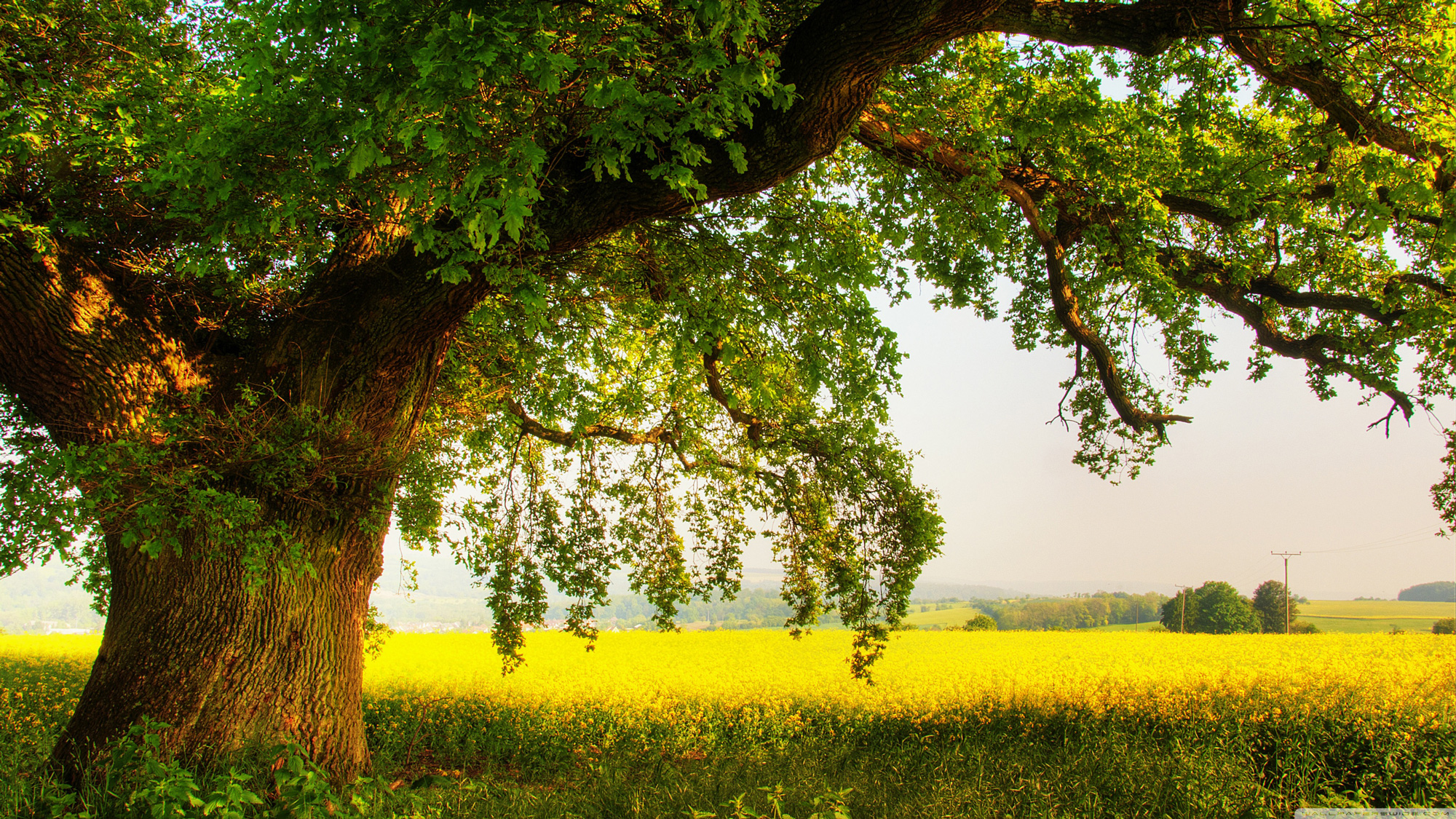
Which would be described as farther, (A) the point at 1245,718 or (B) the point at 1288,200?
(A) the point at 1245,718

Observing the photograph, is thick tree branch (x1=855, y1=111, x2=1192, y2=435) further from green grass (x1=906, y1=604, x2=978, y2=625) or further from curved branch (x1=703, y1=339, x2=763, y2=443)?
green grass (x1=906, y1=604, x2=978, y2=625)

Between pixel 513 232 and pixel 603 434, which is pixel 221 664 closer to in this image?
pixel 513 232

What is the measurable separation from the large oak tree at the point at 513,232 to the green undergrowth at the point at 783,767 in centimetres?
84

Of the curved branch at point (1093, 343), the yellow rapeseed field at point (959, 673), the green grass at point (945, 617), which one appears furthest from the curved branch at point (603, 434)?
the green grass at point (945, 617)

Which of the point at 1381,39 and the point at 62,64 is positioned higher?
the point at 1381,39

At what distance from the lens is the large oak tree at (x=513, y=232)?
3.57 metres

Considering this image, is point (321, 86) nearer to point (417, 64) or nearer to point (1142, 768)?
point (417, 64)

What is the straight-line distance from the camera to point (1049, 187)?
7059 millimetres

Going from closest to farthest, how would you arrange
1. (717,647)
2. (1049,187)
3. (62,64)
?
(62,64) → (1049,187) → (717,647)

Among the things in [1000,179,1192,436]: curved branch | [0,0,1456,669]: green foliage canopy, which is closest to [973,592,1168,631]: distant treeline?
[1000,179,1192,436]: curved branch

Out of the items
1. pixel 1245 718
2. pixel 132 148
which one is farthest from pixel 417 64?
pixel 1245 718

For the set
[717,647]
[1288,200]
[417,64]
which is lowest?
[717,647]

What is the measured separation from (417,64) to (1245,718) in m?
9.68

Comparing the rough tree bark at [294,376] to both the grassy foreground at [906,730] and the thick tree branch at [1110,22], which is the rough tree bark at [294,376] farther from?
the grassy foreground at [906,730]
